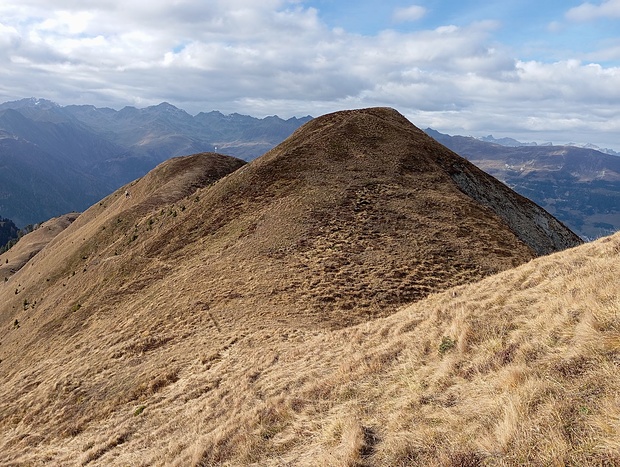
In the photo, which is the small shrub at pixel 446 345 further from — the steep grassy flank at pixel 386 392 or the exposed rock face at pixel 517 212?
the exposed rock face at pixel 517 212

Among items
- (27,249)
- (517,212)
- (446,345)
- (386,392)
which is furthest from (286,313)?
(27,249)

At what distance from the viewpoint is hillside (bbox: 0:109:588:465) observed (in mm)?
11023

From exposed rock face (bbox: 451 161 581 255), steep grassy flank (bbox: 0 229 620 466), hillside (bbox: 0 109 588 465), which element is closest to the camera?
steep grassy flank (bbox: 0 229 620 466)

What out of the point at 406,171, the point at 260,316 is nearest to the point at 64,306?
the point at 260,316

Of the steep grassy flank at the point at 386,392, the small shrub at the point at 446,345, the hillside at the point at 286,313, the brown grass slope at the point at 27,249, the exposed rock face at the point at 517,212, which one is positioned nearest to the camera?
the steep grassy flank at the point at 386,392

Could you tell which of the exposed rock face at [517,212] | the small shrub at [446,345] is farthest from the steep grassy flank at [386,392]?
the exposed rock face at [517,212]

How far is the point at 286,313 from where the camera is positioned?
25391mm

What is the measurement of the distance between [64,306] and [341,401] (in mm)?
39269

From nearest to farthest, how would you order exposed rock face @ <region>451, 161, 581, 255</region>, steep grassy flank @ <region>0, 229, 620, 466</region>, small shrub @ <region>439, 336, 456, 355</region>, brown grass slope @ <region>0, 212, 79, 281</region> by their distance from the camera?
steep grassy flank @ <region>0, 229, 620, 466</region>, small shrub @ <region>439, 336, 456, 355</region>, exposed rock face @ <region>451, 161, 581, 255</region>, brown grass slope @ <region>0, 212, 79, 281</region>

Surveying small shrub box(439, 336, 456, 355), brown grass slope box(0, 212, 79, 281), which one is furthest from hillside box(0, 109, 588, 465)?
brown grass slope box(0, 212, 79, 281)

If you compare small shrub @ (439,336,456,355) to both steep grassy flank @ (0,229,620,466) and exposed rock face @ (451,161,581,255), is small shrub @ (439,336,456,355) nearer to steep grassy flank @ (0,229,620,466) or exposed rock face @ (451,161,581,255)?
steep grassy flank @ (0,229,620,466)

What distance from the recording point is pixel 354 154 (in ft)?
165

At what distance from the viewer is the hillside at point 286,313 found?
11.0m

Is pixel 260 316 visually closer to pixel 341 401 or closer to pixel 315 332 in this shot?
pixel 315 332
